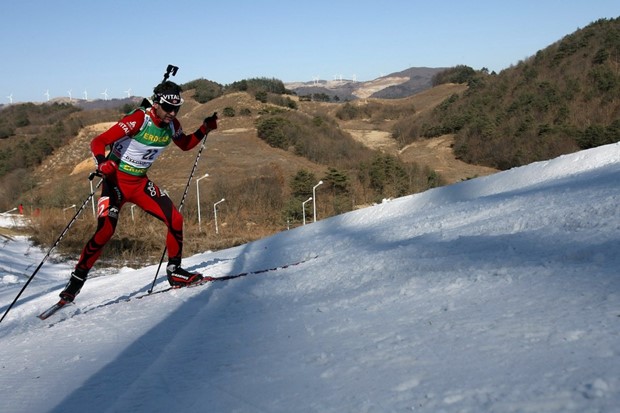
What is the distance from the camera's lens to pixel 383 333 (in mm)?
2717

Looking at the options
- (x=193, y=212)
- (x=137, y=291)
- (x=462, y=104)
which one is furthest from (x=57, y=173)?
(x=137, y=291)

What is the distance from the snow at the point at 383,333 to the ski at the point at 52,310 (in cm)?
8

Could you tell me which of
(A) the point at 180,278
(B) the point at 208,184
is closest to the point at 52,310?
(A) the point at 180,278

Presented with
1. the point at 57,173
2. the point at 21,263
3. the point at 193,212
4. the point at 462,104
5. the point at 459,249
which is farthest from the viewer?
the point at 462,104

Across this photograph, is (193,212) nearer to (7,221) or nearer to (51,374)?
(7,221)

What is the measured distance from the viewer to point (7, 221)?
19.3 m

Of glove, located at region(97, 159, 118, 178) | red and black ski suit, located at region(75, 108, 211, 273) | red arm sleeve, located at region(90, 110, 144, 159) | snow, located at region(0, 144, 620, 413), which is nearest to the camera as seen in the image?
snow, located at region(0, 144, 620, 413)

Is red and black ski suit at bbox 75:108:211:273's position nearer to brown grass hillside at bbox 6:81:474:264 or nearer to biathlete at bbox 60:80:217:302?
biathlete at bbox 60:80:217:302

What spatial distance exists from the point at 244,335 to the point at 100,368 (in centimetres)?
78

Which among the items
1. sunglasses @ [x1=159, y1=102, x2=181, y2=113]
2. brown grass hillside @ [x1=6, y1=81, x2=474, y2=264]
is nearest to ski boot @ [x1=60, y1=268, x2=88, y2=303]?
sunglasses @ [x1=159, y1=102, x2=181, y2=113]

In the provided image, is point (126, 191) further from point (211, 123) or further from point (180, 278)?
point (211, 123)

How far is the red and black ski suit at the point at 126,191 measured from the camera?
5426mm

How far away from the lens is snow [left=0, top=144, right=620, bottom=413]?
2.01 meters

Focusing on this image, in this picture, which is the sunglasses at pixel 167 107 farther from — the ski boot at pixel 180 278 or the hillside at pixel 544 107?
the hillside at pixel 544 107
